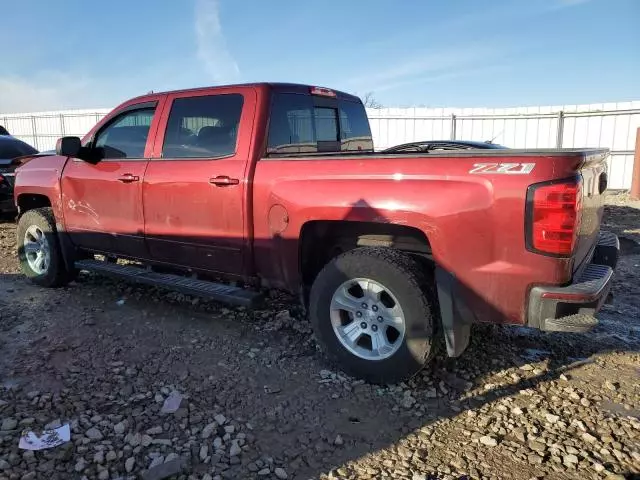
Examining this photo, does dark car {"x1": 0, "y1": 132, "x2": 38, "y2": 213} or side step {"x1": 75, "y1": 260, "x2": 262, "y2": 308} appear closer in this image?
side step {"x1": 75, "y1": 260, "x2": 262, "y2": 308}

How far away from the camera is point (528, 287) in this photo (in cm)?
285

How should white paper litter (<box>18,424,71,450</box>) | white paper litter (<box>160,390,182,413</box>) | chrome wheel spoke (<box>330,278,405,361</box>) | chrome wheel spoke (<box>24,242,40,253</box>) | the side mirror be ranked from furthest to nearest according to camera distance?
chrome wheel spoke (<box>24,242,40,253</box>)
the side mirror
chrome wheel spoke (<box>330,278,405,361</box>)
white paper litter (<box>160,390,182,413</box>)
white paper litter (<box>18,424,71,450</box>)

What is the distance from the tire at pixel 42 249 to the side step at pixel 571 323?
187 inches

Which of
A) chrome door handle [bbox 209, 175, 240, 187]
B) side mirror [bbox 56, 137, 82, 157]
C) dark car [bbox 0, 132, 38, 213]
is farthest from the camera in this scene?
dark car [bbox 0, 132, 38, 213]

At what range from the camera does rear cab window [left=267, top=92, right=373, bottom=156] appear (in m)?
4.01

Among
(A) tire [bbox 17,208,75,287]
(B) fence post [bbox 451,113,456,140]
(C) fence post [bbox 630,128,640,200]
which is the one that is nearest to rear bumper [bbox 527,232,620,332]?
(A) tire [bbox 17,208,75,287]

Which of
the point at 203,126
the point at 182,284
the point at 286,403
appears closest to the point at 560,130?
the point at 203,126

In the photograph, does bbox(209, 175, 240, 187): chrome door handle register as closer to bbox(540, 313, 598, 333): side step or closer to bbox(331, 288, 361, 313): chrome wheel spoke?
bbox(331, 288, 361, 313): chrome wheel spoke

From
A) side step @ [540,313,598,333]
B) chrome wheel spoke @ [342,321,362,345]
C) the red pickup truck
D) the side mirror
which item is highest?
the side mirror

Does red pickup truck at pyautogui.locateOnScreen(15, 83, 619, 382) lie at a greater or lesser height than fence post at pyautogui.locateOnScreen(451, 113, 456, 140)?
lesser

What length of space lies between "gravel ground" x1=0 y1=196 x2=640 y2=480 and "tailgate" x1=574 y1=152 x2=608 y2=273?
36.8 inches

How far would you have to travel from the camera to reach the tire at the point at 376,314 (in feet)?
10.4

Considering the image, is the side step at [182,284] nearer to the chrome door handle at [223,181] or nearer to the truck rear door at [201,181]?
the truck rear door at [201,181]

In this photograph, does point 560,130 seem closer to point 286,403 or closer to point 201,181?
point 201,181
